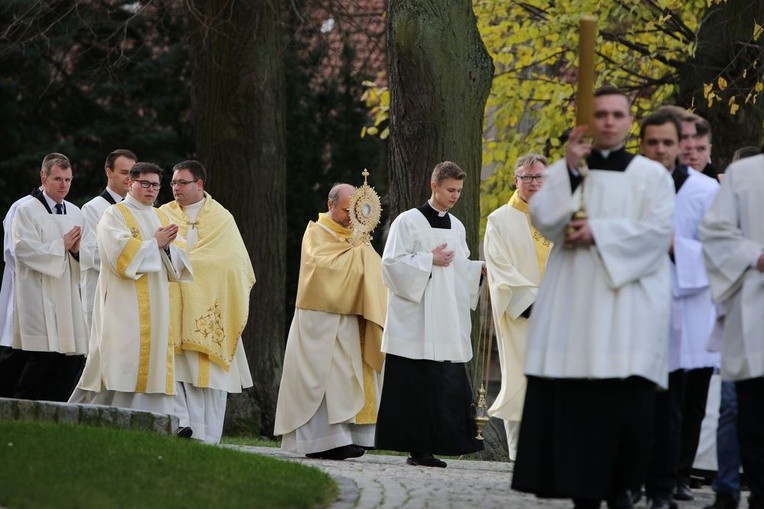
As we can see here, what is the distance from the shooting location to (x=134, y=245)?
13523 millimetres

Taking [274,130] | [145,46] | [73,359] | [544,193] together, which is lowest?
[73,359]

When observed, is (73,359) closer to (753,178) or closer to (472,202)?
(472,202)

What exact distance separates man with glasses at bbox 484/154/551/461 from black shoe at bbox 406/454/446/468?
0.63 m

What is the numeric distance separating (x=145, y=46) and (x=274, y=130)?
7271mm

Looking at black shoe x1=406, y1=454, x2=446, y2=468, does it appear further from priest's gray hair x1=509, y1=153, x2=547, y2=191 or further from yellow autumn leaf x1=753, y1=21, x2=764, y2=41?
yellow autumn leaf x1=753, y1=21, x2=764, y2=41

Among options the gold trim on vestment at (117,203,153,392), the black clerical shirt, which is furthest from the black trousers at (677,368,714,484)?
the gold trim on vestment at (117,203,153,392)

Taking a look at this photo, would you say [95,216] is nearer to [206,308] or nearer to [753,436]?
[206,308]

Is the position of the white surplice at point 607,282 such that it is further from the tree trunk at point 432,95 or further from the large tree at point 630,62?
the large tree at point 630,62

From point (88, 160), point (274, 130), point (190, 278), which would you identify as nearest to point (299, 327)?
point (190, 278)

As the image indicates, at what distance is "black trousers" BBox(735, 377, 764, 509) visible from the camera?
8406 millimetres

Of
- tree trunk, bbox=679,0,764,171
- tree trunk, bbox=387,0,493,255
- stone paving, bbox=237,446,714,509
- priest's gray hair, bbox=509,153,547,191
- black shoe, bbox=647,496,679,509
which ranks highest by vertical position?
tree trunk, bbox=679,0,764,171

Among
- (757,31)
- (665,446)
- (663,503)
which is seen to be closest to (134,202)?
(665,446)

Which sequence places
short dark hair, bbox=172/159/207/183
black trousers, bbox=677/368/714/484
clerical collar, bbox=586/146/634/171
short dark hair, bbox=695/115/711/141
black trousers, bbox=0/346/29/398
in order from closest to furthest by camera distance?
clerical collar, bbox=586/146/634/171 → black trousers, bbox=677/368/714/484 → short dark hair, bbox=695/115/711/141 → short dark hair, bbox=172/159/207/183 → black trousers, bbox=0/346/29/398

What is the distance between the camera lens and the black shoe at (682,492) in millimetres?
9914
